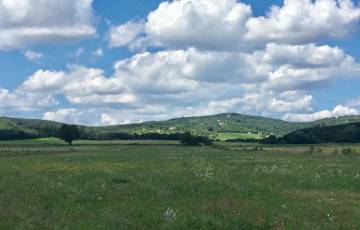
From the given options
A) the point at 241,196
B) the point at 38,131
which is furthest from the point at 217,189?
the point at 38,131

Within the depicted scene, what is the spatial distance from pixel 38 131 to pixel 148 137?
38880 mm

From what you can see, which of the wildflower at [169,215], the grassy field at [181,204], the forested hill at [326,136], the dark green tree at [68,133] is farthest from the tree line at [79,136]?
the wildflower at [169,215]

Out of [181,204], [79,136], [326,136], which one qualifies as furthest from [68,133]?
[181,204]

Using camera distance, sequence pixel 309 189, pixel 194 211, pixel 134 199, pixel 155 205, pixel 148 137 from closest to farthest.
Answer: pixel 194 211, pixel 155 205, pixel 134 199, pixel 309 189, pixel 148 137

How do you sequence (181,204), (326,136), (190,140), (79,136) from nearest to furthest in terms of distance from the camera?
(181,204), (190,140), (79,136), (326,136)

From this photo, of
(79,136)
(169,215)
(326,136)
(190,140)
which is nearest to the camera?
(169,215)

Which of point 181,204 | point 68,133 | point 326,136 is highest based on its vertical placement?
point 326,136

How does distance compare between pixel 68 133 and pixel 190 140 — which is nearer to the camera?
pixel 190 140

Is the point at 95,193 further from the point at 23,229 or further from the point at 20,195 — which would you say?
the point at 23,229

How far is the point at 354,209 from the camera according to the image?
18547 mm

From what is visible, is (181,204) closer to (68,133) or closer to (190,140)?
(190,140)

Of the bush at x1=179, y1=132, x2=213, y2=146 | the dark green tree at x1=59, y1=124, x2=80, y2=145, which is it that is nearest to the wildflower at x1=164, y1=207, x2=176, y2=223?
the bush at x1=179, y1=132, x2=213, y2=146

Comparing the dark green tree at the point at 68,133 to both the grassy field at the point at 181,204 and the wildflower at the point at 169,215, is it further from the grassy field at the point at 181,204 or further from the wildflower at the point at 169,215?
the wildflower at the point at 169,215

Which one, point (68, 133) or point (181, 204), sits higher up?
point (68, 133)
